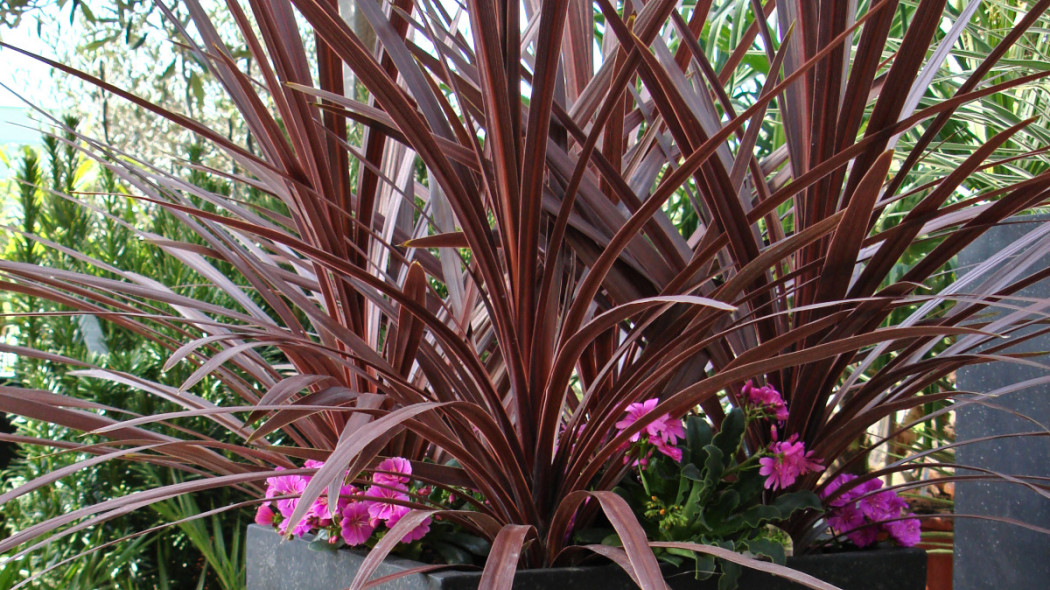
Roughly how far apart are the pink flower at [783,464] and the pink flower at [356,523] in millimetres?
300

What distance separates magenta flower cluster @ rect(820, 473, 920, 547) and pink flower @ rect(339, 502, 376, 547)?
378mm

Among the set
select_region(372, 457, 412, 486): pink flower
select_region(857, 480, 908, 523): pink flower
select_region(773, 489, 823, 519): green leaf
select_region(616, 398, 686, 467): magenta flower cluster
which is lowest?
select_region(372, 457, 412, 486): pink flower

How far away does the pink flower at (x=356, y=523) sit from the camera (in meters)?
0.60

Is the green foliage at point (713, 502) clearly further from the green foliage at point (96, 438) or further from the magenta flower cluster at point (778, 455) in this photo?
the green foliage at point (96, 438)

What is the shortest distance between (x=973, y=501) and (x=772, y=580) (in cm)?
52

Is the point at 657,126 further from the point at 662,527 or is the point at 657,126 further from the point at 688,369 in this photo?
the point at 662,527

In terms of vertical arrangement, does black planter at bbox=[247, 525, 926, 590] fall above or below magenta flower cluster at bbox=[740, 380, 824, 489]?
below

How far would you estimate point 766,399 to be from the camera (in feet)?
1.94

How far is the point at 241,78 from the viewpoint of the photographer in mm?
583

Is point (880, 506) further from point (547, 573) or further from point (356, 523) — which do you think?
point (356, 523)

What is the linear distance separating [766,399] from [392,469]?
0.29 metres

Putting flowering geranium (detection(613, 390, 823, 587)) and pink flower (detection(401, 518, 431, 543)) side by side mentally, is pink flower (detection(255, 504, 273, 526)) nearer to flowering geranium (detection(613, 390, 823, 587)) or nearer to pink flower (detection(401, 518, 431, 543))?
pink flower (detection(401, 518, 431, 543))

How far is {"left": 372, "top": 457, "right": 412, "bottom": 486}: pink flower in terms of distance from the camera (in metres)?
0.58

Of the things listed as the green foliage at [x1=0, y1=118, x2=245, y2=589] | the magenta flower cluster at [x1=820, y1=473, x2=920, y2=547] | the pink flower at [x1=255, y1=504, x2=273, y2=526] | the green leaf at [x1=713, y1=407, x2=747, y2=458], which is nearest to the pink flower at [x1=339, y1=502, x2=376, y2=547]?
the pink flower at [x1=255, y1=504, x2=273, y2=526]
